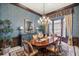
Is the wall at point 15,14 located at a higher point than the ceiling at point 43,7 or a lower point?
lower

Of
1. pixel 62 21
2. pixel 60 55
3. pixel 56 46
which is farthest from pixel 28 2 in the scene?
pixel 60 55

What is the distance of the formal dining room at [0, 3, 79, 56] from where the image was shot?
317cm

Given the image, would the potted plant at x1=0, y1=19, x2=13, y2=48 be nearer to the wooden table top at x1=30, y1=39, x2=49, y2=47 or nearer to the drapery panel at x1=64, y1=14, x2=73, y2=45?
the wooden table top at x1=30, y1=39, x2=49, y2=47

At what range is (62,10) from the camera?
317 cm

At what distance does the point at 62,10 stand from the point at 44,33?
0.56m

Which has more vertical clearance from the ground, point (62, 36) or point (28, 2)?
point (28, 2)

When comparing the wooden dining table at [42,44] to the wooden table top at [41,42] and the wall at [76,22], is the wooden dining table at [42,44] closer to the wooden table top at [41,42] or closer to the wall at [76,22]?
the wooden table top at [41,42]

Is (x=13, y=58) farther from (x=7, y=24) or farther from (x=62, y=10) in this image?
(x=62, y=10)

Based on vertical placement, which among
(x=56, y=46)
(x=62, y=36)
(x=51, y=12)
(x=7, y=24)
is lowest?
(x=56, y=46)

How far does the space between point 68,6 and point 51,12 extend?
34 cm

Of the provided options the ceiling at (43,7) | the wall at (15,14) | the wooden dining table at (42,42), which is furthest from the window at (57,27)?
the wall at (15,14)

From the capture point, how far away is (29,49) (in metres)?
3.23

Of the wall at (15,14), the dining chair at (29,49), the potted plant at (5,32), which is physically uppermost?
the wall at (15,14)

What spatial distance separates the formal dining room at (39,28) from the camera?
3170mm
